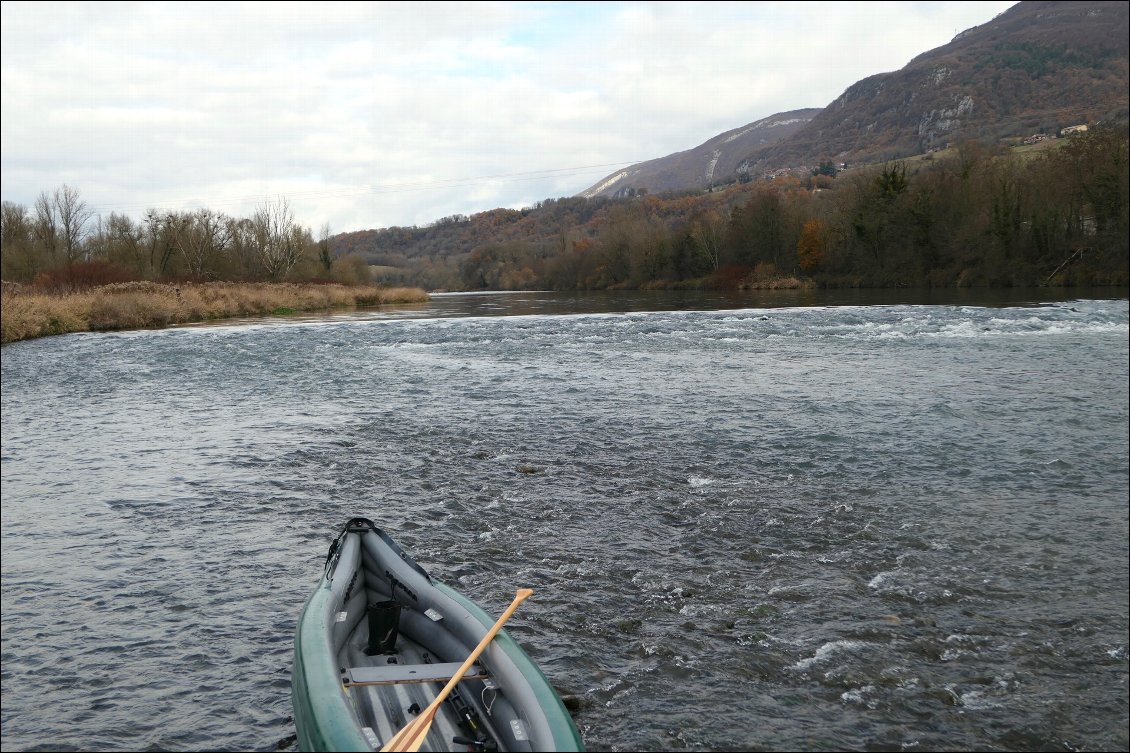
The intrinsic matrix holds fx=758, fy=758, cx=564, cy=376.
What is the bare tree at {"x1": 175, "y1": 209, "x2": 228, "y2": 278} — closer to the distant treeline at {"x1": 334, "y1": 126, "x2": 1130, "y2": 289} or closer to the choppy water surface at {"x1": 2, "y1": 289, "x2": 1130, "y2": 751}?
the distant treeline at {"x1": 334, "y1": 126, "x2": 1130, "y2": 289}

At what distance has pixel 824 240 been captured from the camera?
58.3m

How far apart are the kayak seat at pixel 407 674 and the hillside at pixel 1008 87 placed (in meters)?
53.1

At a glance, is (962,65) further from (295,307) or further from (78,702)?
(78,702)

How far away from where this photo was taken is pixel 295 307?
51.0m

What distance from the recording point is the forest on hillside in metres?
42.0

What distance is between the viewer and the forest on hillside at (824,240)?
138 feet

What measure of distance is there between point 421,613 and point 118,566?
3865 mm

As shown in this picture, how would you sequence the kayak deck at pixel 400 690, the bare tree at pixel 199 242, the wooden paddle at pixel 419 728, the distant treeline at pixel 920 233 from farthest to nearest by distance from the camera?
the bare tree at pixel 199 242 → the distant treeline at pixel 920 233 → the kayak deck at pixel 400 690 → the wooden paddle at pixel 419 728

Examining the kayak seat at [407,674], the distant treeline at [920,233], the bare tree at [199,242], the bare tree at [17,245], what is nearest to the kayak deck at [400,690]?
the kayak seat at [407,674]

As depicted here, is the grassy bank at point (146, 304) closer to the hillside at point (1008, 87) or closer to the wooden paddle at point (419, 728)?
the wooden paddle at point (419, 728)

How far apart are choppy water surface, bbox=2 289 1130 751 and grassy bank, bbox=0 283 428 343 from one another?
17857 millimetres

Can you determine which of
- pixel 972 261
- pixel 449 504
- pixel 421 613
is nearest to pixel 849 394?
pixel 449 504

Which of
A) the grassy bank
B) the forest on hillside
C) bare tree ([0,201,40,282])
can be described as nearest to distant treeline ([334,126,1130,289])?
the forest on hillside

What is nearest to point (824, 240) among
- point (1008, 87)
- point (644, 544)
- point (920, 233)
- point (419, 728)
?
point (920, 233)
